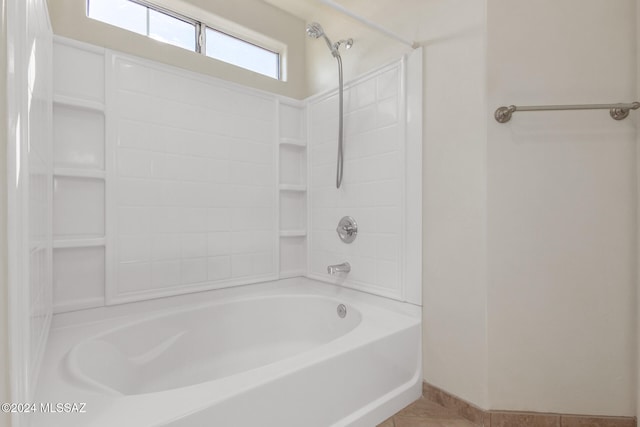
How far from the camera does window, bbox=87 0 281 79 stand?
1.71 m

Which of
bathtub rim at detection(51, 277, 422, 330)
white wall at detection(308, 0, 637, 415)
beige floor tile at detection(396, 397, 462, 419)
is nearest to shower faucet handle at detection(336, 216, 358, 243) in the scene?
bathtub rim at detection(51, 277, 422, 330)

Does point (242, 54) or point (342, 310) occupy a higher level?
point (242, 54)

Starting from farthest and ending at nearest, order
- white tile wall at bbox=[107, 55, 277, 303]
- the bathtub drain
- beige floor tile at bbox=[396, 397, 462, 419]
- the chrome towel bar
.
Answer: the bathtub drain < white tile wall at bbox=[107, 55, 277, 303] < beige floor tile at bbox=[396, 397, 462, 419] < the chrome towel bar

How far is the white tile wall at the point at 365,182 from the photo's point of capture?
1.71 m

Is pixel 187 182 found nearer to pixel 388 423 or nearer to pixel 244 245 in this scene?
pixel 244 245

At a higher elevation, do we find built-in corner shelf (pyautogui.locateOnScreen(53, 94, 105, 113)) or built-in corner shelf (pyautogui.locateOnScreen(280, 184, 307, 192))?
built-in corner shelf (pyautogui.locateOnScreen(53, 94, 105, 113))

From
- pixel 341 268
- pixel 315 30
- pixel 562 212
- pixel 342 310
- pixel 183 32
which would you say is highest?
pixel 183 32

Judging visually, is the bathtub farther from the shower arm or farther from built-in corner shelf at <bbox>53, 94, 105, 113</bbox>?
built-in corner shelf at <bbox>53, 94, 105, 113</bbox>

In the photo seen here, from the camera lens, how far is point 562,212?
4.25ft

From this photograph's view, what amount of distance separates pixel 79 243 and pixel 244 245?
33.7 inches

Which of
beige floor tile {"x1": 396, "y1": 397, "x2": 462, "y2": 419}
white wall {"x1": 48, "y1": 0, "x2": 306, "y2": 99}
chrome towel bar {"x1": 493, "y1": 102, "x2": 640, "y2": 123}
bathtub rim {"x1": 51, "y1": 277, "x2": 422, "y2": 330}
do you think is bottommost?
beige floor tile {"x1": 396, "y1": 397, "x2": 462, "y2": 419}

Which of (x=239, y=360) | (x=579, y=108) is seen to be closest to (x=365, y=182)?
(x=579, y=108)

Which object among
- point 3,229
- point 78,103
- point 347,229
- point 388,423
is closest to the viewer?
point 3,229

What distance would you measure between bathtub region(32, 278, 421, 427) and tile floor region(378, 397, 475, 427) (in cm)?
4
